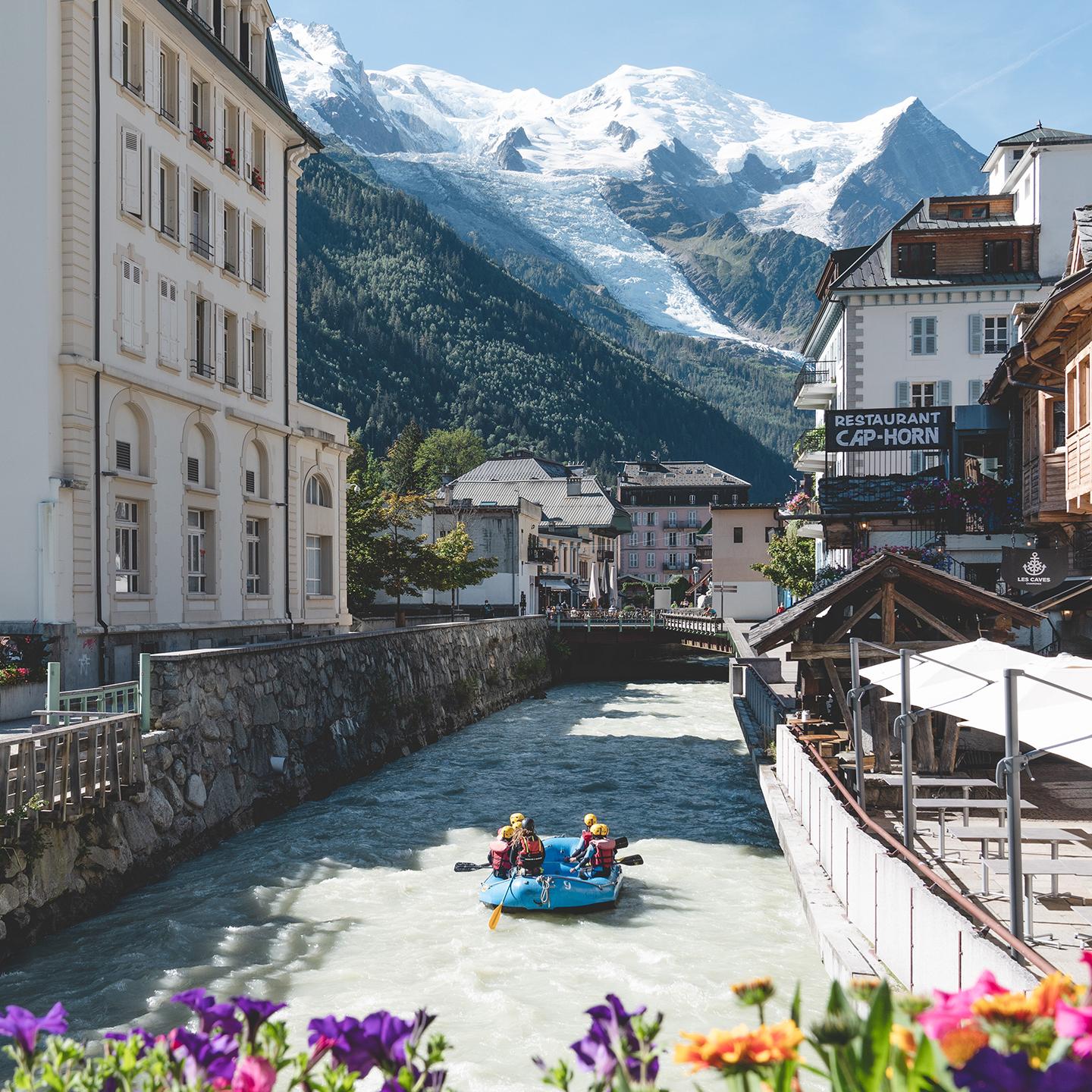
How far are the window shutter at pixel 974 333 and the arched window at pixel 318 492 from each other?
991 inches

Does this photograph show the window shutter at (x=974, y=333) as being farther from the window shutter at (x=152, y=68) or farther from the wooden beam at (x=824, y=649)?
the window shutter at (x=152, y=68)

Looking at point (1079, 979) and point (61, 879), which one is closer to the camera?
point (1079, 979)

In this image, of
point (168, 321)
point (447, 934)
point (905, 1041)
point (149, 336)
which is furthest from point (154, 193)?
point (905, 1041)

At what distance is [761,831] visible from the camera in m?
22.0

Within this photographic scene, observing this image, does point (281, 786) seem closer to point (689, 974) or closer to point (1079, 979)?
point (689, 974)

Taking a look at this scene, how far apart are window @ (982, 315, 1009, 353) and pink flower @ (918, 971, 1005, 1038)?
4666 cm

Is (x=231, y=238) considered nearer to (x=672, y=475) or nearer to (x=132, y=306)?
(x=132, y=306)

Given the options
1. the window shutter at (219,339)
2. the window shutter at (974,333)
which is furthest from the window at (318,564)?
the window shutter at (974,333)

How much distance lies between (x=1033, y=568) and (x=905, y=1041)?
1107 inches

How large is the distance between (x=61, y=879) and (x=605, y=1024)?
13654 millimetres

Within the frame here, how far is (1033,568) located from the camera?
2891 cm

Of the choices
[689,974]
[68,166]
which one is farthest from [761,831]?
[68,166]

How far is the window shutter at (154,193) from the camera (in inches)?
1038

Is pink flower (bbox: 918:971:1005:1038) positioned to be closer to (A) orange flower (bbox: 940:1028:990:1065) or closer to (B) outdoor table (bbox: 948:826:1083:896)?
(A) orange flower (bbox: 940:1028:990:1065)
